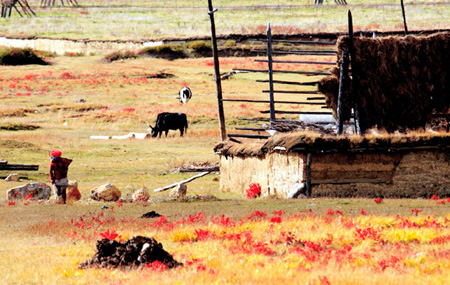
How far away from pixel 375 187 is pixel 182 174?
10.6 metres

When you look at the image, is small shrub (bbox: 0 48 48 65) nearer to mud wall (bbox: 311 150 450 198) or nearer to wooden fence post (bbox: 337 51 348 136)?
wooden fence post (bbox: 337 51 348 136)

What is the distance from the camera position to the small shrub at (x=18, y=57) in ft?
241

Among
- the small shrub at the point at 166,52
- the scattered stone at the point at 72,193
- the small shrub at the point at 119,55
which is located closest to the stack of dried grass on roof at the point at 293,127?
the scattered stone at the point at 72,193

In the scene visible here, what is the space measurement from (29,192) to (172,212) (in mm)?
6029

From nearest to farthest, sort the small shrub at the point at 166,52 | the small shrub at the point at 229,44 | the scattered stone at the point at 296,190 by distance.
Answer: the scattered stone at the point at 296,190 < the small shrub at the point at 229,44 < the small shrub at the point at 166,52

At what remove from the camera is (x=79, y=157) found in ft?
103

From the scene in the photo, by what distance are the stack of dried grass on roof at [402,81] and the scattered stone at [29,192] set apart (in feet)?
29.8

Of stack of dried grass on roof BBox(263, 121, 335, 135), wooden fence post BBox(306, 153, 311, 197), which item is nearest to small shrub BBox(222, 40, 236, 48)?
stack of dried grass on roof BBox(263, 121, 335, 135)

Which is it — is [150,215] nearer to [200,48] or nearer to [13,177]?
[13,177]

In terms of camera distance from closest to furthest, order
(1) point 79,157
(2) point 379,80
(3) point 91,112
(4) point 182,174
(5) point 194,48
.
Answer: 1. (2) point 379,80
2. (4) point 182,174
3. (1) point 79,157
4. (3) point 91,112
5. (5) point 194,48

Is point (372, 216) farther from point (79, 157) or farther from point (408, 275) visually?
point (79, 157)

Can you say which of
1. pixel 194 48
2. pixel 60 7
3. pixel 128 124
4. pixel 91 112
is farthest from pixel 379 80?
pixel 60 7

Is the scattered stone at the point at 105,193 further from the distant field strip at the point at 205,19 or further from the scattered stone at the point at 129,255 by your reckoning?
the distant field strip at the point at 205,19

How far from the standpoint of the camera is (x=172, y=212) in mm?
16625
